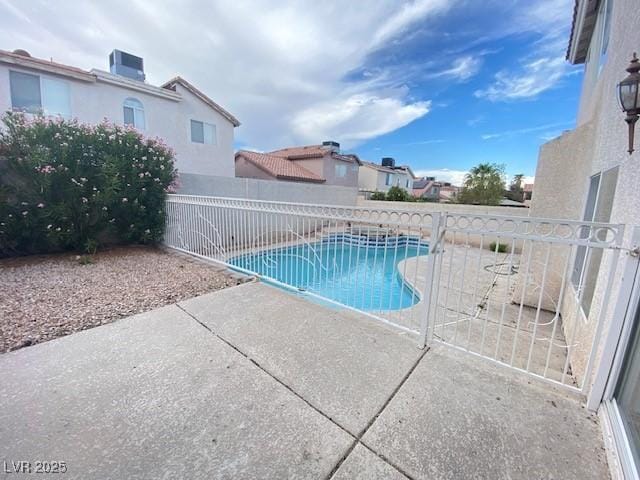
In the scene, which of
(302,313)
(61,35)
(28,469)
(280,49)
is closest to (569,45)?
(280,49)

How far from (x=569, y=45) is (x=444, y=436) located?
957 cm

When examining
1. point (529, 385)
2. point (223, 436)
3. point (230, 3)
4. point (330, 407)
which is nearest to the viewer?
point (223, 436)

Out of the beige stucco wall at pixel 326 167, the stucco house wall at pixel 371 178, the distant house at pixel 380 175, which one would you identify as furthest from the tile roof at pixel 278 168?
the stucco house wall at pixel 371 178

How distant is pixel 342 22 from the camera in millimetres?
6859

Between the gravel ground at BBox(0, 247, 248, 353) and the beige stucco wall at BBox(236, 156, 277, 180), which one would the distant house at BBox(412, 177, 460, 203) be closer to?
the beige stucco wall at BBox(236, 156, 277, 180)

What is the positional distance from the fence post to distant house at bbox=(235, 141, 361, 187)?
17.2m

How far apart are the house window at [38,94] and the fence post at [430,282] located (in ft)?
40.4

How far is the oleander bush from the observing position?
5070mm

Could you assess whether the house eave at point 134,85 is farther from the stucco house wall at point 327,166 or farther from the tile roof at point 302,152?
the stucco house wall at point 327,166

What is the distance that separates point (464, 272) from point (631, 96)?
180 cm

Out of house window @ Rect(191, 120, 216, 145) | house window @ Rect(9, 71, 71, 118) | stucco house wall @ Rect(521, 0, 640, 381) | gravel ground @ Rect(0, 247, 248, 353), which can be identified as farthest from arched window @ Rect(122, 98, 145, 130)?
stucco house wall @ Rect(521, 0, 640, 381)

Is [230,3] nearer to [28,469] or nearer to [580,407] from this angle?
[28,469]

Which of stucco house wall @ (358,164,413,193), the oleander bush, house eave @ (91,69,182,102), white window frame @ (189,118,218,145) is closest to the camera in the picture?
the oleander bush

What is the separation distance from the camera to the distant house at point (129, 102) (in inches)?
348
